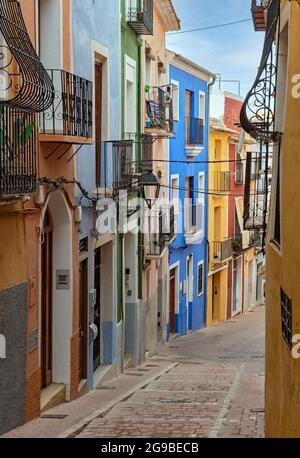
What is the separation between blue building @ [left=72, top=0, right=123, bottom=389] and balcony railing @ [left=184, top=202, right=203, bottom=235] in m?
10.3

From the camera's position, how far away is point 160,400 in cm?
1130

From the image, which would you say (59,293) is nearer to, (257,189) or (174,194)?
(257,189)

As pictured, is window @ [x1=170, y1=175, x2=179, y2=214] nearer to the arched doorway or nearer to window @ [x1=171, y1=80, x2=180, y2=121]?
window @ [x1=171, y1=80, x2=180, y2=121]

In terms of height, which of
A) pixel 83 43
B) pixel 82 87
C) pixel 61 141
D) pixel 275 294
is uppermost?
pixel 83 43

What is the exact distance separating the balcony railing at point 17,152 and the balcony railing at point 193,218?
17617 millimetres

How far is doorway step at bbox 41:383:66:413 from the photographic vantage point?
10523mm

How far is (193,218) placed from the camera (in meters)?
27.4

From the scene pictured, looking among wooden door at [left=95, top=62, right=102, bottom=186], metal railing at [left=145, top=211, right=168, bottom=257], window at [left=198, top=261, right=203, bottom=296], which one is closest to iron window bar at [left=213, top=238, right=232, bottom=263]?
window at [left=198, top=261, right=203, bottom=296]

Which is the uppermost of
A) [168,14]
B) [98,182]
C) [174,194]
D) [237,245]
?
[168,14]

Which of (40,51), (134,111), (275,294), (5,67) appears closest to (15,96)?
(5,67)

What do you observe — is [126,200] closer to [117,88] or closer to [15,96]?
[117,88]

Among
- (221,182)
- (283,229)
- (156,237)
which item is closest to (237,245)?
(221,182)

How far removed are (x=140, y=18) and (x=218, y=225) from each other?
15.8 m

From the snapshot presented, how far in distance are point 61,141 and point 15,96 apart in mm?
1639
